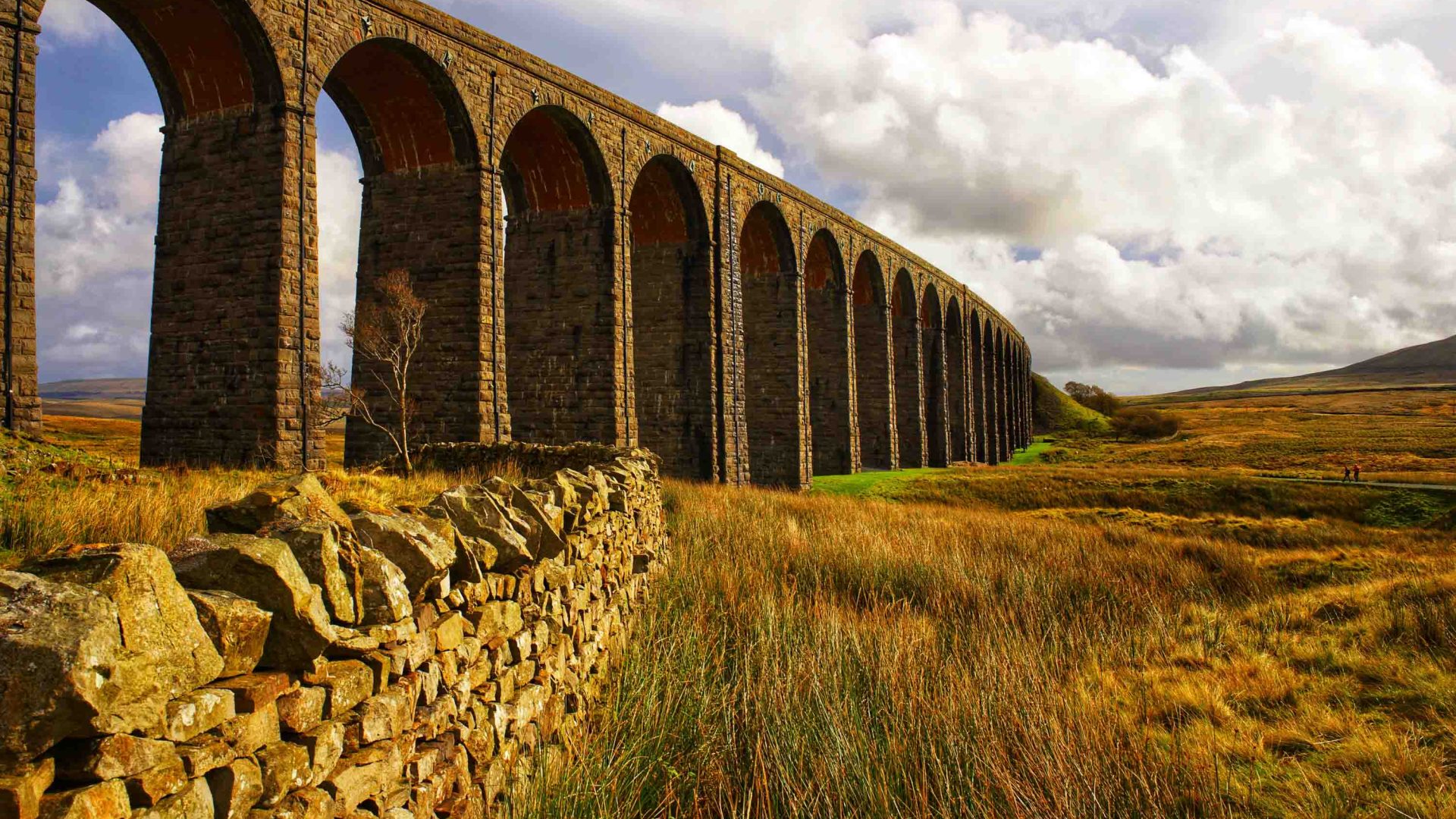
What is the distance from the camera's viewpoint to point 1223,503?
19.1m

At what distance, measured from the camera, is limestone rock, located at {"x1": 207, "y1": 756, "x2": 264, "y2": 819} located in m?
1.96

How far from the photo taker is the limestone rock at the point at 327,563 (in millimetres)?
2463

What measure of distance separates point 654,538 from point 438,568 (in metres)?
5.96

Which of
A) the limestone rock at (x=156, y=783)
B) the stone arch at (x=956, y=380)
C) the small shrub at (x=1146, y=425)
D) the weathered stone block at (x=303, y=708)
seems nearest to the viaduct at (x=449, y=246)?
the weathered stone block at (x=303, y=708)

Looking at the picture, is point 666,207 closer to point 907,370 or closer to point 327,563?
point 907,370

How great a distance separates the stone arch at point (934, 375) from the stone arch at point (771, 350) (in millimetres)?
12679

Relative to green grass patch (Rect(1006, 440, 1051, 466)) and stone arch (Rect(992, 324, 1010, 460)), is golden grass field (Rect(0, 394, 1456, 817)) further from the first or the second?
stone arch (Rect(992, 324, 1010, 460))

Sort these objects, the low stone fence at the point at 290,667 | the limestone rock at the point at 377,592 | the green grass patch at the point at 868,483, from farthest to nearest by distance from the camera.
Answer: the green grass patch at the point at 868,483 < the limestone rock at the point at 377,592 < the low stone fence at the point at 290,667

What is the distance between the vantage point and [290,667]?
228cm

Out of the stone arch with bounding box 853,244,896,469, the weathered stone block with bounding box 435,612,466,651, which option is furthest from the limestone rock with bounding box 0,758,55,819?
the stone arch with bounding box 853,244,896,469

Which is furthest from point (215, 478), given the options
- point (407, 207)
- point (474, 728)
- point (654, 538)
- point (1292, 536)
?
point (1292, 536)

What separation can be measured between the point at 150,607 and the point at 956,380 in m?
42.5

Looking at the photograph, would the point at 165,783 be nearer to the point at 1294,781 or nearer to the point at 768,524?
the point at 1294,781

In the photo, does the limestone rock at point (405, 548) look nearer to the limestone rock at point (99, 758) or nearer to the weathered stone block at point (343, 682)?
the weathered stone block at point (343, 682)
